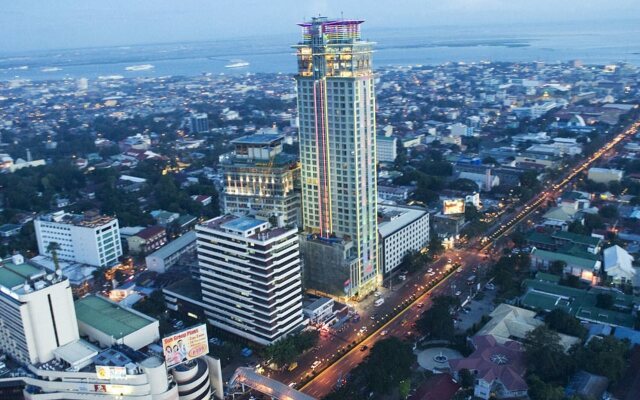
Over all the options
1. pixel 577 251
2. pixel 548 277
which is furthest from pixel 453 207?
pixel 548 277

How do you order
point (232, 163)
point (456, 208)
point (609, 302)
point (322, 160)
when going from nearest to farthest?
point (609, 302), point (322, 160), point (232, 163), point (456, 208)

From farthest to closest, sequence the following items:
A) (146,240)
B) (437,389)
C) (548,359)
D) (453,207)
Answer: (453,207)
(146,240)
(437,389)
(548,359)

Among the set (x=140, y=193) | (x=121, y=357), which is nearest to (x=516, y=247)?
(x=121, y=357)

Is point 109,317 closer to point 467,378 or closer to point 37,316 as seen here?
point 37,316

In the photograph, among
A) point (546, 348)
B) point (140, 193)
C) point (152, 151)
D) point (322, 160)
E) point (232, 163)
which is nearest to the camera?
point (546, 348)

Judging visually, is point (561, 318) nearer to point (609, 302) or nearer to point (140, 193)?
point (609, 302)

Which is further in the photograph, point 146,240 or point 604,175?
point 604,175
